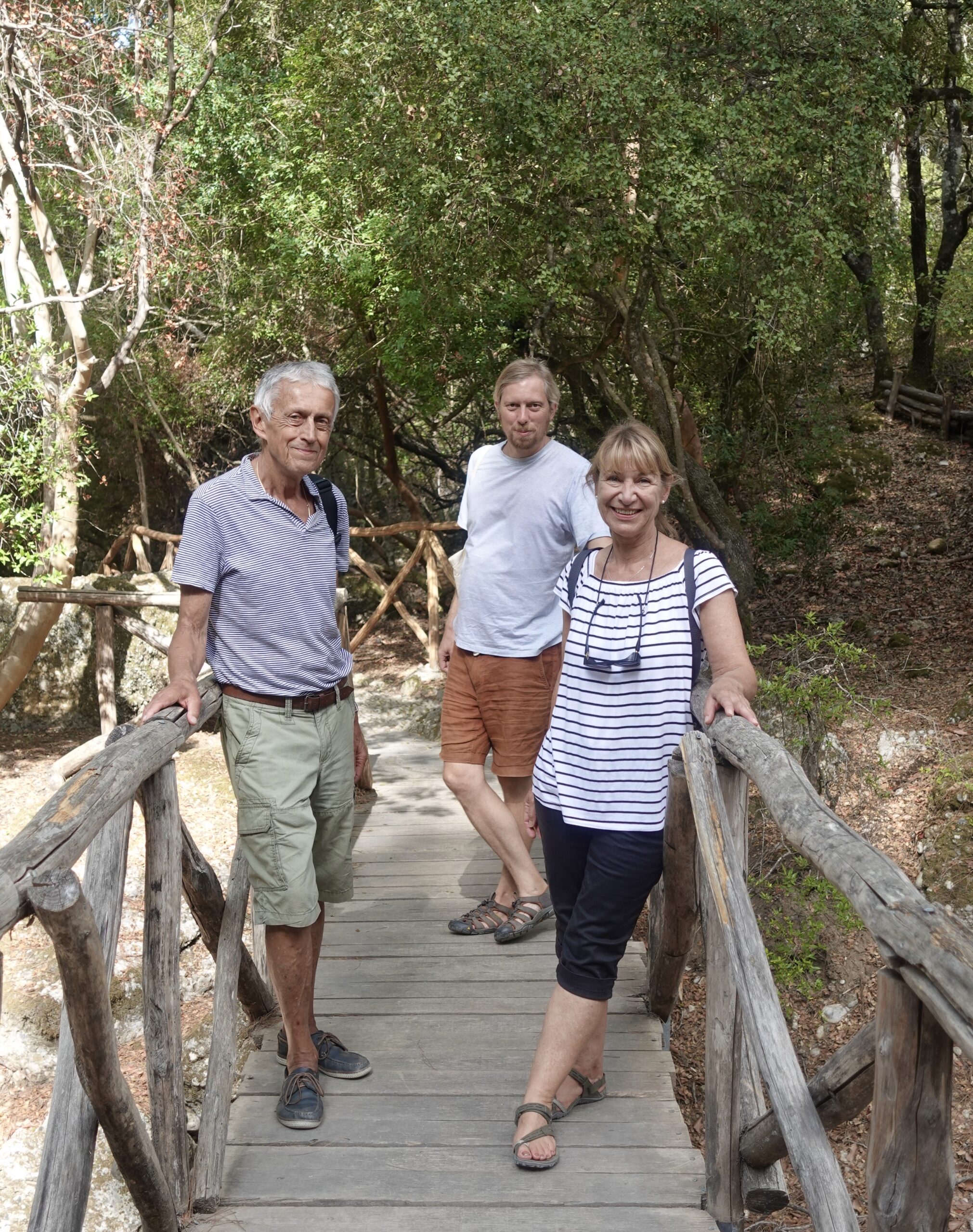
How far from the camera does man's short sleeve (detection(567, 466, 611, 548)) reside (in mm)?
3875

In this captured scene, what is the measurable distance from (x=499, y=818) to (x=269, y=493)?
1581 millimetres

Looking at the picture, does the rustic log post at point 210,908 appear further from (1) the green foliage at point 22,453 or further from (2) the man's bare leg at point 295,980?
(1) the green foliage at point 22,453

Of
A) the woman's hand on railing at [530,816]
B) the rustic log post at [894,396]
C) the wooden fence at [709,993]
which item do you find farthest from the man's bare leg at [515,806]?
the rustic log post at [894,396]

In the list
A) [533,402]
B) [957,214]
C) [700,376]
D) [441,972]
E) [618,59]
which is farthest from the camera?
[957,214]

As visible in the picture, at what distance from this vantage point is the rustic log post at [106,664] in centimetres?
824

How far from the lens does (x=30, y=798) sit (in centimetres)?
864

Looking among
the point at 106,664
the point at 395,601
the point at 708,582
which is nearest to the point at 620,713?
the point at 708,582

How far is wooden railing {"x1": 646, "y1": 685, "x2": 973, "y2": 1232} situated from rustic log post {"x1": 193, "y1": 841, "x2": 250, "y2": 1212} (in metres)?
1.23

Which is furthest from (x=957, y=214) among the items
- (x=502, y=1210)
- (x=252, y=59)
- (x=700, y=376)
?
(x=502, y=1210)

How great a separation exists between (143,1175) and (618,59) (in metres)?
6.37

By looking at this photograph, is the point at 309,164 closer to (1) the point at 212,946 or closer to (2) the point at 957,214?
(1) the point at 212,946

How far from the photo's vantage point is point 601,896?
2.90 metres

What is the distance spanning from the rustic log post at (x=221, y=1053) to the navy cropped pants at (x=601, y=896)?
963 millimetres

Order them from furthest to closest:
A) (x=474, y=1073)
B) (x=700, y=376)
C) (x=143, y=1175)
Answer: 1. (x=700, y=376)
2. (x=474, y=1073)
3. (x=143, y=1175)
